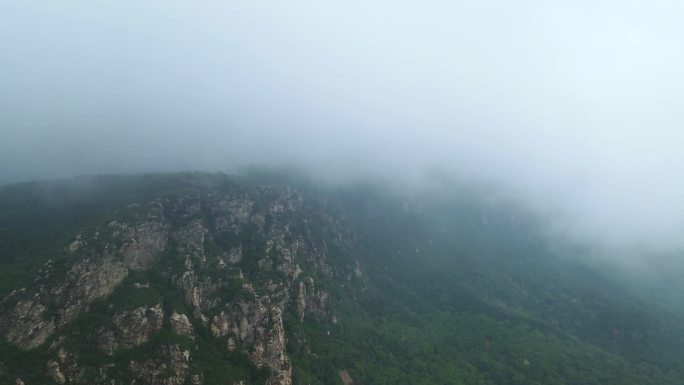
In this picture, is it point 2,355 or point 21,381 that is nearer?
point 21,381

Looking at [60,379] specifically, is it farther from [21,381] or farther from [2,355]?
[2,355]

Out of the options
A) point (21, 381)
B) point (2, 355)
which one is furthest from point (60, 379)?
point (2, 355)
